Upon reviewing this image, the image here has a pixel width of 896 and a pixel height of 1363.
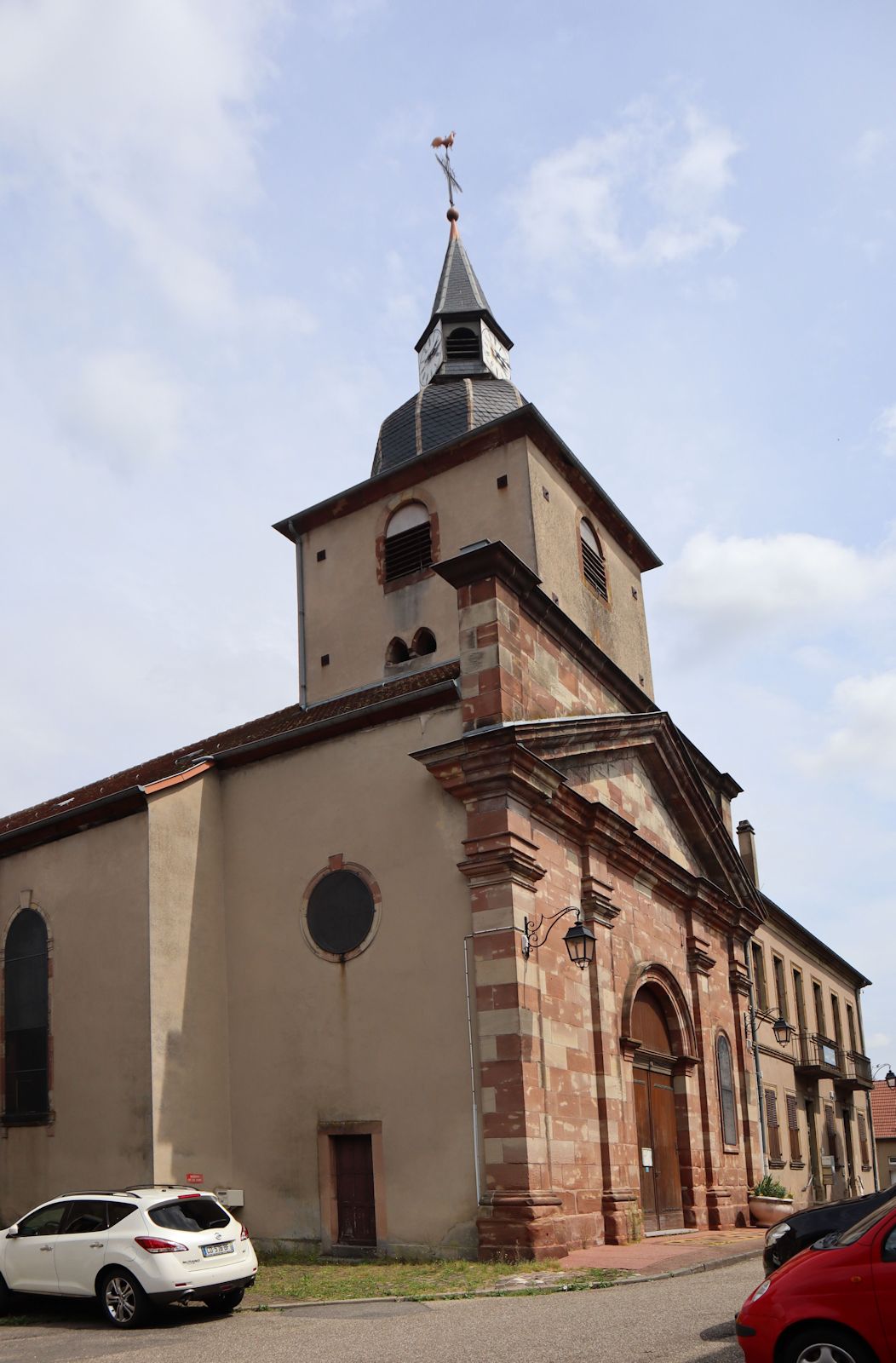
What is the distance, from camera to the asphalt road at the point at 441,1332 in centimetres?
884

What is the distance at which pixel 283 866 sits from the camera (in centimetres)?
1805

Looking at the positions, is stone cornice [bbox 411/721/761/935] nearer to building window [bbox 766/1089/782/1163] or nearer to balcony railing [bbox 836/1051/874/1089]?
building window [bbox 766/1089/782/1163]

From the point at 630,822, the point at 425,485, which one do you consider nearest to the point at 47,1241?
the point at 630,822

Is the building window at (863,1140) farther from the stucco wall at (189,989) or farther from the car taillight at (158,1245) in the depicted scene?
the car taillight at (158,1245)

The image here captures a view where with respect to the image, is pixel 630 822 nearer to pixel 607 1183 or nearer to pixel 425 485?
pixel 607 1183

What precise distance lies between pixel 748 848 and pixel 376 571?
16.5 metres

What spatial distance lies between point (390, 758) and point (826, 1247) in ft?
34.9

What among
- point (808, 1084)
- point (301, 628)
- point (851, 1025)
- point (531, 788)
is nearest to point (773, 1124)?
point (808, 1084)

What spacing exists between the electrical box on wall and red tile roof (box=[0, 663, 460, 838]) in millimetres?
5510

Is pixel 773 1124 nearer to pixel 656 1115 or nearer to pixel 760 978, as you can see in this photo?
pixel 760 978

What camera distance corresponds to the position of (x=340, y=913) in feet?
56.3

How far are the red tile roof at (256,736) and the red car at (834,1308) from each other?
1058 centimetres

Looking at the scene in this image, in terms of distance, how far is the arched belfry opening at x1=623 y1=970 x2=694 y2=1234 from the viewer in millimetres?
18562

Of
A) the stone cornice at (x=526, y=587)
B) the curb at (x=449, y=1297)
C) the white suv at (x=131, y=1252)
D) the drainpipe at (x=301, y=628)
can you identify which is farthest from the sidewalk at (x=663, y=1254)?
the drainpipe at (x=301, y=628)
